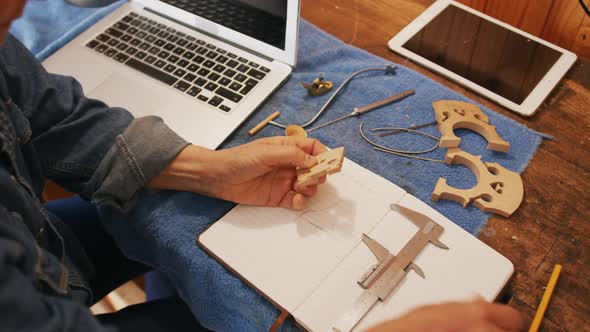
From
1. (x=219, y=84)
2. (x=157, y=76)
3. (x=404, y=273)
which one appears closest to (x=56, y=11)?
(x=157, y=76)

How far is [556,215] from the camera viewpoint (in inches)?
29.5

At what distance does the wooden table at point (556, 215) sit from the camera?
2.19ft

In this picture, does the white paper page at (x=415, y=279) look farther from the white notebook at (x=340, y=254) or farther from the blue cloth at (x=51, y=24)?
the blue cloth at (x=51, y=24)

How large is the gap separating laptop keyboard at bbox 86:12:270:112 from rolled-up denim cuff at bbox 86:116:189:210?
0.50 ft

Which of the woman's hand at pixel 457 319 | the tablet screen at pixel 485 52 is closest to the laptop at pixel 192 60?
the tablet screen at pixel 485 52

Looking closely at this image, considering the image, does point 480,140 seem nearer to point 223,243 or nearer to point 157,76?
point 223,243

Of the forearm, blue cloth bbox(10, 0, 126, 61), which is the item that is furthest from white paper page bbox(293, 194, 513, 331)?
blue cloth bbox(10, 0, 126, 61)

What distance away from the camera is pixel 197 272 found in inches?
28.1

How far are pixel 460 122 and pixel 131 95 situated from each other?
25.3 inches

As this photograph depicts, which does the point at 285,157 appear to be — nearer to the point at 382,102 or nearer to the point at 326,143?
the point at 326,143

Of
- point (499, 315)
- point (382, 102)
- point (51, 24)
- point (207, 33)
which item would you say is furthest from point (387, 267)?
point (51, 24)

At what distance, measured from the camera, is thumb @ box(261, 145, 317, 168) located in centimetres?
73

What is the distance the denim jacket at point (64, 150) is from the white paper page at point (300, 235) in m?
0.17

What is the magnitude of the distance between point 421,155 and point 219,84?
41 centimetres
